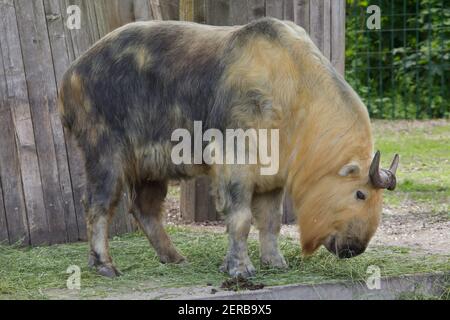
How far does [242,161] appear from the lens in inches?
260

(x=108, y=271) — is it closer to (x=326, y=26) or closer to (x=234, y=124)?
(x=234, y=124)

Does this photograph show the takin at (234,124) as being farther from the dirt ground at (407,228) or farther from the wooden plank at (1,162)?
the dirt ground at (407,228)

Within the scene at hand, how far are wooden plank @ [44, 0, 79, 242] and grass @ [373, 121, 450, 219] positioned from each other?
131 inches

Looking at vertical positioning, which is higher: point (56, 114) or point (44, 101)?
point (44, 101)

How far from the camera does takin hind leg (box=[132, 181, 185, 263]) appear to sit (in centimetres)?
730

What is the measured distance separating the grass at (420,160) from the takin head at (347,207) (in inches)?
112

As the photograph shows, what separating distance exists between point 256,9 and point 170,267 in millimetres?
2753

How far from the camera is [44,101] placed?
7.88 m

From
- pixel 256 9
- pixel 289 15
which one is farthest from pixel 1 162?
pixel 289 15

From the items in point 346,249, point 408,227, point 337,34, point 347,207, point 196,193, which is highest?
point 337,34

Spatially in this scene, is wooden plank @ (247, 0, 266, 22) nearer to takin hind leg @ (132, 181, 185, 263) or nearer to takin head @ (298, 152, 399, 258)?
takin hind leg @ (132, 181, 185, 263)

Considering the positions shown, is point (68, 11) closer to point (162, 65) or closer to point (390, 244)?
point (162, 65)

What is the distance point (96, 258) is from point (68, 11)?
83.7 inches

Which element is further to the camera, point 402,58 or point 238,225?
point 402,58
